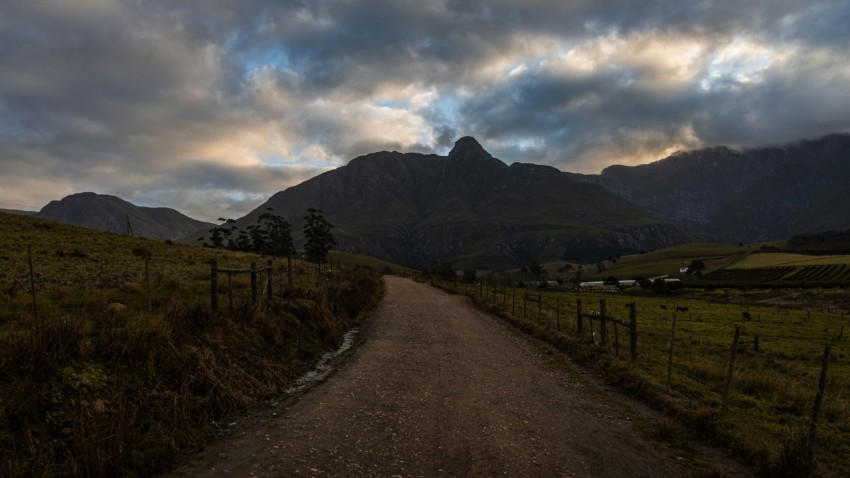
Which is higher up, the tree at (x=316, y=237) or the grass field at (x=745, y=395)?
the tree at (x=316, y=237)

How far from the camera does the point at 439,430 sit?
10383mm

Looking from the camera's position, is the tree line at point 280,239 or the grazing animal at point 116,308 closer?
the grazing animal at point 116,308

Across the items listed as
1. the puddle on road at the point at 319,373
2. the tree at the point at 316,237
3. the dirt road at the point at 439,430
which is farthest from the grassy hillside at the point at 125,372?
the tree at the point at 316,237

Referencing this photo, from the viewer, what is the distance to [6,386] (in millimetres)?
8234

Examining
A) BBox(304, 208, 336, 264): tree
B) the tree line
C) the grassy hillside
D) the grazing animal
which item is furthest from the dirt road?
the tree line

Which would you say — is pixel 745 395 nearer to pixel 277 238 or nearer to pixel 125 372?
pixel 125 372

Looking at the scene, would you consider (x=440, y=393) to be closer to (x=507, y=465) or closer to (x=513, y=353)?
(x=507, y=465)

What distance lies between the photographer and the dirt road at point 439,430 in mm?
8523

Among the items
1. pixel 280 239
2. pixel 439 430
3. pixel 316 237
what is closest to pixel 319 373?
pixel 439 430

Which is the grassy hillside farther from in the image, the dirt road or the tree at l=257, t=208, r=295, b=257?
the tree at l=257, t=208, r=295, b=257

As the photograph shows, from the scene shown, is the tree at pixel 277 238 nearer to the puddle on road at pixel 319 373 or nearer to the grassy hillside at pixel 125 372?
the grassy hillside at pixel 125 372

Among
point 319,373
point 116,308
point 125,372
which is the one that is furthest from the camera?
point 319,373

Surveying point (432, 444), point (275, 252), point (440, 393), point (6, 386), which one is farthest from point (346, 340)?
point (275, 252)

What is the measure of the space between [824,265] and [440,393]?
20430 cm
